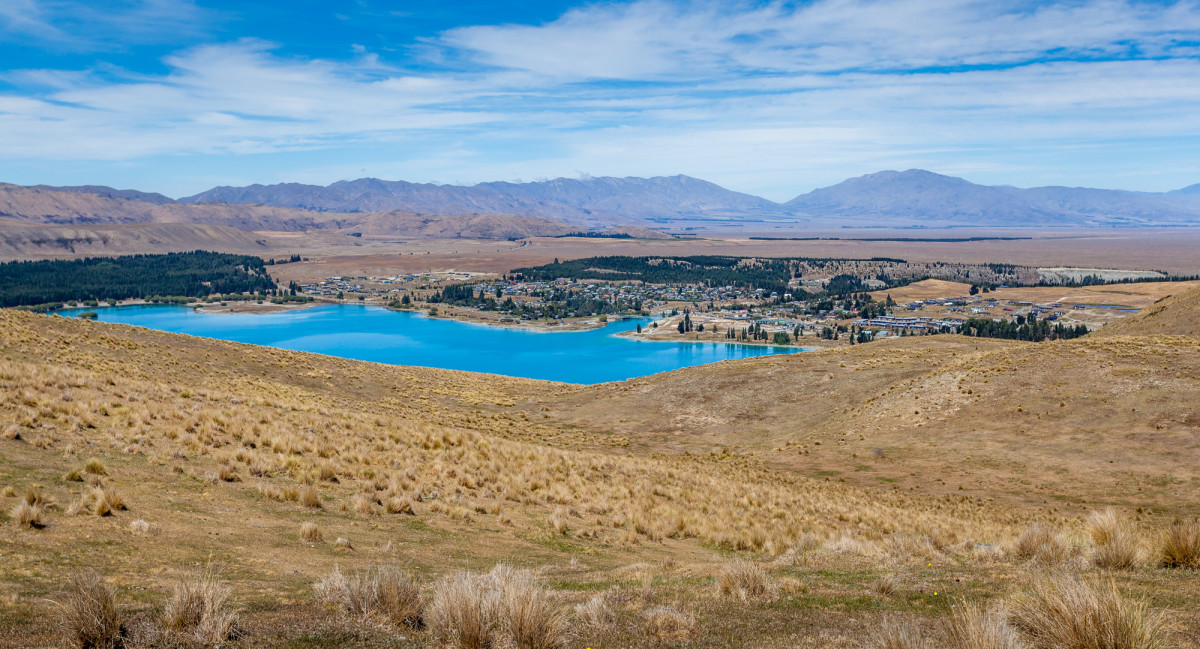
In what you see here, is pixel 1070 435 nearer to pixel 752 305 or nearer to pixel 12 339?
pixel 12 339

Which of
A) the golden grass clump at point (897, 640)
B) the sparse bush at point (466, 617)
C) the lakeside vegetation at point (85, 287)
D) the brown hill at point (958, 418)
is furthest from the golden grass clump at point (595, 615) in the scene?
the lakeside vegetation at point (85, 287)

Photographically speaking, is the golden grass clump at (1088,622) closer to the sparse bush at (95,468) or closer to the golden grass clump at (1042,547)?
the golden grass clump at (1042,547)

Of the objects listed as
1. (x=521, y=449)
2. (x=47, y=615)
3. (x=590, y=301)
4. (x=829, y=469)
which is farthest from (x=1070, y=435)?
(x=590, y=301)

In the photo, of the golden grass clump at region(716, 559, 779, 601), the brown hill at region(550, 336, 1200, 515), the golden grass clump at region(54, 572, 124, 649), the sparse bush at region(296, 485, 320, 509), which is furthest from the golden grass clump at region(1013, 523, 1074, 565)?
the sparse bush at region(296, 485, 320, 509)

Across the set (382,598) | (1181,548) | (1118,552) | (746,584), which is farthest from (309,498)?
(1181,548)

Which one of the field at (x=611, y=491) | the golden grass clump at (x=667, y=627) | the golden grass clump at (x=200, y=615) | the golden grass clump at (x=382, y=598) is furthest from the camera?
the field at (x=611, y=491)

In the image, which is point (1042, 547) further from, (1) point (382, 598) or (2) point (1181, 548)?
(1) point (382, 598)
